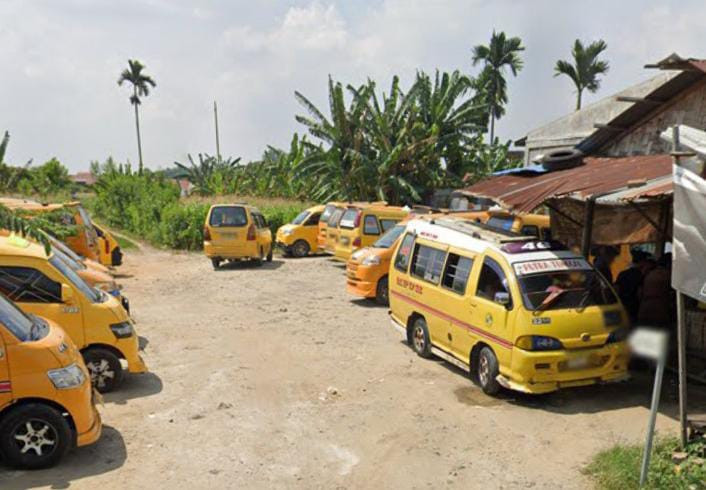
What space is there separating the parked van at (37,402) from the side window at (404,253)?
5744 millimetres

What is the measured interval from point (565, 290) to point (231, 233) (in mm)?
13181

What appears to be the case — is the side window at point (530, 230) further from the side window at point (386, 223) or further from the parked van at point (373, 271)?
the side window at point (386, 223)

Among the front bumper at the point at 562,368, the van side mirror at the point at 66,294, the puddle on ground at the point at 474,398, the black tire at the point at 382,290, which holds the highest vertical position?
the van side mirror at the point at 66,294

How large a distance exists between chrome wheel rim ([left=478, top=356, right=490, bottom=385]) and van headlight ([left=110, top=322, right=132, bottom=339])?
15.1 feet

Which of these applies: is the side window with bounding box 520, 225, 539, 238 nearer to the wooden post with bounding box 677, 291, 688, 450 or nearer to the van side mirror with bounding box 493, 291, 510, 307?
the van side mirror with bounding box 493, 291, 510, 307

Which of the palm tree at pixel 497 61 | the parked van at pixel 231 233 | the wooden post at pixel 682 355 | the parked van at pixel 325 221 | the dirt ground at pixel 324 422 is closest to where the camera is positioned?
the wooden post at pixel 682 355

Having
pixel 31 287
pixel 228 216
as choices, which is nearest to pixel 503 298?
pixel 31 287

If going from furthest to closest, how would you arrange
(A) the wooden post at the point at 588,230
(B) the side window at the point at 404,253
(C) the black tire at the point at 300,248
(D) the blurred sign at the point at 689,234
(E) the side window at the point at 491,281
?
(C) the black tire at the point at 300,248
(B) the side window at the point at 404,253
(A) the wooden post at the point at 588,230
(E) the side window at the point at 491,281
(D) the blurred sign at the point at 689,234

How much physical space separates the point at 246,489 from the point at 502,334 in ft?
12.1

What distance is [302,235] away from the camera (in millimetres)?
22984

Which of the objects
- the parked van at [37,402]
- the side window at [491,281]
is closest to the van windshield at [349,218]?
the side window at [491,281]

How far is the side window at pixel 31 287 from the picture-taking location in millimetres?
8195

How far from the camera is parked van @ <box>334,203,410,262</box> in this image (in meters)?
17.8

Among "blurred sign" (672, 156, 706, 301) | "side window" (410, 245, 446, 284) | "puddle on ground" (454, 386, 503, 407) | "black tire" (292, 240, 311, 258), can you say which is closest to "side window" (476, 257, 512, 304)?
"side window" (410, 245, 446, 284)
